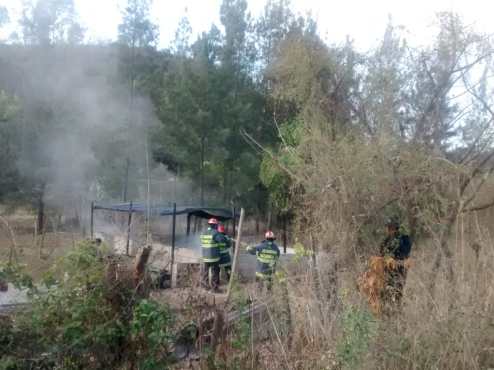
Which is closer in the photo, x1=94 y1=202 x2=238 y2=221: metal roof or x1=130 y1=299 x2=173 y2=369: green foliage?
x1=130 y1=299 x2=173 y2=369: green foliage

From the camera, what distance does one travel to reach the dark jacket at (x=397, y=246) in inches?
256

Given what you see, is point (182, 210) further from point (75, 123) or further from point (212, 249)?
point (75, 123)

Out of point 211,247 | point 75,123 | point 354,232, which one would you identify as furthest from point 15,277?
point 75,123

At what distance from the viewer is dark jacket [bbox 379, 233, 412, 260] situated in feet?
21.3

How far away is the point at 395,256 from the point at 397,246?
0.14 metres

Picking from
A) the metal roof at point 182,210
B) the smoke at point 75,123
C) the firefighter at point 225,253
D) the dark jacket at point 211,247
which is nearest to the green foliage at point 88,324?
the dark jacket at point 211,247

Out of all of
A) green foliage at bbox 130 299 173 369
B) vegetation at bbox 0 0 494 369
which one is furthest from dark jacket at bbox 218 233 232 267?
green foliage at bbox 130 299 173 369

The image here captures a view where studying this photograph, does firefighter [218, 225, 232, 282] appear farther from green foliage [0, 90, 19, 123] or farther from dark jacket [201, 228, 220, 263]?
green foliage [0, 90, 19, 123]

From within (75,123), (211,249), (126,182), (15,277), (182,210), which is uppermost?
(75,123)

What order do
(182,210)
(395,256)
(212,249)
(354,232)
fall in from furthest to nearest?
(182,210)
(212,249)
(395,256)
(354,232)

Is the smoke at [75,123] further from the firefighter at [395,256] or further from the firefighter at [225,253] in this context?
the firefighter at [395,256]

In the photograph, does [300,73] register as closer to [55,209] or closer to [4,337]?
[4,337]

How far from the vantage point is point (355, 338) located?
443cm

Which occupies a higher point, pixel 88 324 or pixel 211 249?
pixel 88 324
